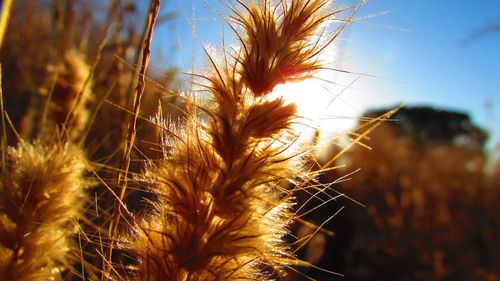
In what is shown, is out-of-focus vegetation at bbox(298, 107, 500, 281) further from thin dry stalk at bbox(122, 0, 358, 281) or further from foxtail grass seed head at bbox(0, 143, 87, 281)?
foxtail grass seed head at bbox(0, 143, 87, 281)

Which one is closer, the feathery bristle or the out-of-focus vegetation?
the feathery bristle

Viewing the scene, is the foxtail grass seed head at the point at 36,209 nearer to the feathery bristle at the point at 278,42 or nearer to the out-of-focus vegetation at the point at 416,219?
the feathery bristle at the point at 278,42

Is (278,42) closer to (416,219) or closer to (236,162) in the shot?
(236,162)

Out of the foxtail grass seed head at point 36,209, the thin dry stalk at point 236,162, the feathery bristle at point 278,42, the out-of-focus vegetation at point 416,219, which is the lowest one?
the out-of-focus vegetation at point 416,219

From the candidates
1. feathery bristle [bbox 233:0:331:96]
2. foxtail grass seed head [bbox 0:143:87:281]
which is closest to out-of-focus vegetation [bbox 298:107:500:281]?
feathery bristle [bbox 233:0:331:96]

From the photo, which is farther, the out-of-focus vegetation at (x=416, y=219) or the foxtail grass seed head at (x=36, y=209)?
the out-of-focus vegetation at (x=416, y=219)

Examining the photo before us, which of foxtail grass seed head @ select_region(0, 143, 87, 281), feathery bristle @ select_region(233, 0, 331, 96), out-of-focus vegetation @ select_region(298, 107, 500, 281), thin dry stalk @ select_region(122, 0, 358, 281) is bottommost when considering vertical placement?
out-of-focus vegetation @ select_region(298, 107, 500, 281)

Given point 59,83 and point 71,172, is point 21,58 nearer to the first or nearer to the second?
point 59,83

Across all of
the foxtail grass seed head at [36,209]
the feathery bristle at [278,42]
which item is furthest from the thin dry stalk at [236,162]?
the foxtail grass seed head at [36,209]

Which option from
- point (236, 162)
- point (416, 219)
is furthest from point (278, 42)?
point (416, 219)
